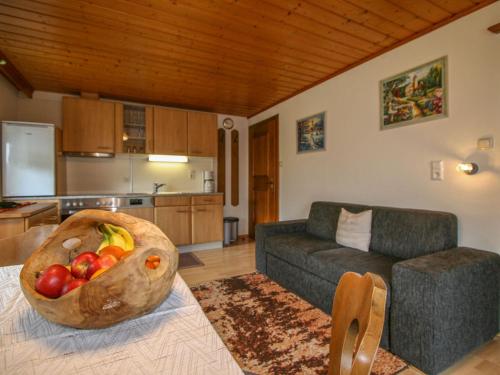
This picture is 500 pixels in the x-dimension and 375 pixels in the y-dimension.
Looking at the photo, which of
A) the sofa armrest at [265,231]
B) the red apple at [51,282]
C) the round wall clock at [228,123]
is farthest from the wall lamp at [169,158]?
the red apple at [51,282]

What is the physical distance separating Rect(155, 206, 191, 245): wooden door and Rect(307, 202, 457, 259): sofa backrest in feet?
7.79

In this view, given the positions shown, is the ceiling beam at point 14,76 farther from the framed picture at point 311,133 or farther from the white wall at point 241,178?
the framed picture at point 311,133

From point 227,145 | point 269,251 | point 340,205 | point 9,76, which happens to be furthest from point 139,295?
point 227,145

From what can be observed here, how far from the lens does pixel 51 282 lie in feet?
1.98

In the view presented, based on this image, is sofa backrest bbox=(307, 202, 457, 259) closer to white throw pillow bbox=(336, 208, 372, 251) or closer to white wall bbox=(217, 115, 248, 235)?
white throw pillow bbox=(336, 208, 372, 251)

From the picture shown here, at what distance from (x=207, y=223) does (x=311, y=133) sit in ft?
6.74

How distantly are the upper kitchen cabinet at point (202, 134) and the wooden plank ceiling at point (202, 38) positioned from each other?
2.53 feet

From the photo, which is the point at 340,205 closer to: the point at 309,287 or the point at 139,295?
the point at 309,287

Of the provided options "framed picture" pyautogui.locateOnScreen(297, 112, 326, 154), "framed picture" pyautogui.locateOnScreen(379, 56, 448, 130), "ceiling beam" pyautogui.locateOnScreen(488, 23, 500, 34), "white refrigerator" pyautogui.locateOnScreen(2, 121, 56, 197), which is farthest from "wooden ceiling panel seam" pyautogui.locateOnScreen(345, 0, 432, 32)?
"white refrigerator" pyautogui.locateOnScreen(2, 121, 56, 197)

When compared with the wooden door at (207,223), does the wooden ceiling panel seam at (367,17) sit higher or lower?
higher

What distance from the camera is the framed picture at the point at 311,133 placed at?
3.25 metres

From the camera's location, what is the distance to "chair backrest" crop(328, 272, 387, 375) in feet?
1.59

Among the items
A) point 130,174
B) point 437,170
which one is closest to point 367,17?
point 437,170

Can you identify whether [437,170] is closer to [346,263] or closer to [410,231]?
[410,231]
